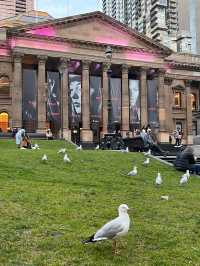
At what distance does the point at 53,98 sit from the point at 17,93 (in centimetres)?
422

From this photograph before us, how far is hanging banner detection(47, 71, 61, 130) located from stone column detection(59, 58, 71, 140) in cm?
66

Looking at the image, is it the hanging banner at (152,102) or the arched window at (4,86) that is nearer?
the arched window at (4,86)

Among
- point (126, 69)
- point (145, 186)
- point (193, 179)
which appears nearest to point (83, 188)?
point (145, 186)

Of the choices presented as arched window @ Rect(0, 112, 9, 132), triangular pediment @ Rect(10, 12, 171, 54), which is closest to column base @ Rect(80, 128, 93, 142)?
arched window @ Rect(0, 112, 9, 132)

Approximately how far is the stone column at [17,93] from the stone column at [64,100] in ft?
16.6

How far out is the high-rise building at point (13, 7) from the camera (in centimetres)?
16570

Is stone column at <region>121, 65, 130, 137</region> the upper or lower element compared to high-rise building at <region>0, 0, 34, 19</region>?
lower

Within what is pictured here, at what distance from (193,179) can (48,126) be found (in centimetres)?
4061

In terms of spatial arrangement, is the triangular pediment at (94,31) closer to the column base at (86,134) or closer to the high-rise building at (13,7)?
the column base at (86,134)

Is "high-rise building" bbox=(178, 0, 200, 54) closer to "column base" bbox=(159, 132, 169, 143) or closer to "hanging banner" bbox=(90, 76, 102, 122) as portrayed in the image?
"column base" bbox=(159, 132, 169, 143)

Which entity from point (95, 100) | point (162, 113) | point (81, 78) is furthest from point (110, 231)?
point (162, 113)

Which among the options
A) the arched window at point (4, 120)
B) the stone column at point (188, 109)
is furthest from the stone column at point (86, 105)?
the stone column at point (188, 109)

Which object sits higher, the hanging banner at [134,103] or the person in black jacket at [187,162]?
the hanging banner at [134,103]

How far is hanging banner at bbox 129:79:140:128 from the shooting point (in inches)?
2478
